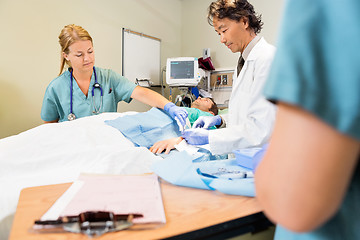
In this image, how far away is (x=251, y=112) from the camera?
1265 millimetres

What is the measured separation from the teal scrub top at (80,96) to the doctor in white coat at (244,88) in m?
0.93

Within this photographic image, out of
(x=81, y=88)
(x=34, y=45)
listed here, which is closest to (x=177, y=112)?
(x=81, y=88)

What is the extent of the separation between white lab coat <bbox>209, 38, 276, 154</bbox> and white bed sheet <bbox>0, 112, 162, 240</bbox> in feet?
1.16

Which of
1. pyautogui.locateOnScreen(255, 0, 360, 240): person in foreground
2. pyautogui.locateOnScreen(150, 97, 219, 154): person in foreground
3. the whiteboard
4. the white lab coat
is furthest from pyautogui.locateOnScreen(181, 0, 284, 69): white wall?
pyautogui.locateOnScreen(255, 0, 360, 240): person in foreground

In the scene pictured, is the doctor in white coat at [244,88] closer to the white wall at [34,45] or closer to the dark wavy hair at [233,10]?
the dark wavy hair at [233,10]

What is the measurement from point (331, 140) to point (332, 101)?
0.12 ft

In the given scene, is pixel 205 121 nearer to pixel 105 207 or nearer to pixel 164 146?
pixel 164 146

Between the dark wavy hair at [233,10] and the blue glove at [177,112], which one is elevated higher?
the dark wavy hair at [233,10]

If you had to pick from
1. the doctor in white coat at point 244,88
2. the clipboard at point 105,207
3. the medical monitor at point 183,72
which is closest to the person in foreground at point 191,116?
the doctor in white coat at point 244,88

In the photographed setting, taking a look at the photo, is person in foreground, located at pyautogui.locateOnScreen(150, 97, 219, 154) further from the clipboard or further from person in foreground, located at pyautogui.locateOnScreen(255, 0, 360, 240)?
person in foreground, located at pyautogui.locateOnScreen(255, 0, 360, 240)

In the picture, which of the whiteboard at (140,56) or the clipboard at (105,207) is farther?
the whiteboard at (140,56)

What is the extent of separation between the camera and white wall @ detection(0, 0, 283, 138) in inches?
99.1

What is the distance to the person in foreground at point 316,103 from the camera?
0.75ft

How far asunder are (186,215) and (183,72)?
2.90 meters
